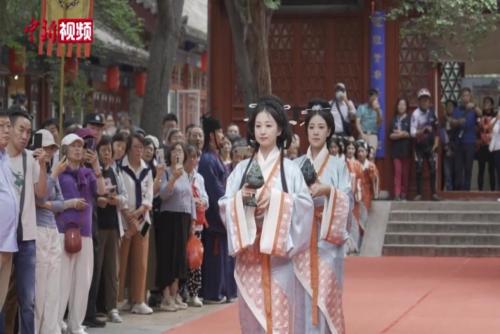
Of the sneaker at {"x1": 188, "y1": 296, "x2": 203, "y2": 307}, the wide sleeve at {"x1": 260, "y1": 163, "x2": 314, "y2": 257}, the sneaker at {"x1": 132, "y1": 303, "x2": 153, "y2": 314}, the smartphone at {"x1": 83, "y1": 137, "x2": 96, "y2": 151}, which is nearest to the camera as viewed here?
the wide sleeve at {"x1": 260, "y1": 163, "x2": 314, "y2": 257}

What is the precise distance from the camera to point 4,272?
33.5 ft

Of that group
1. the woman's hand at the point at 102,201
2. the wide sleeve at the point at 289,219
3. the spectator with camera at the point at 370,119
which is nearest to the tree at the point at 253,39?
the spectator with camera at the point at 370,119

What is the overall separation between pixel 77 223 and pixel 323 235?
2454mm

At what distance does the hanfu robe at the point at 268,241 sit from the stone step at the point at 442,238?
479 inches

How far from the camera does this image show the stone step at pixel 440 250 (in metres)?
21.1

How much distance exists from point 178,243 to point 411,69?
1041cm

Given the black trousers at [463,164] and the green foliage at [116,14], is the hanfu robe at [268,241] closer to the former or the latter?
the green foliage at [116,14]

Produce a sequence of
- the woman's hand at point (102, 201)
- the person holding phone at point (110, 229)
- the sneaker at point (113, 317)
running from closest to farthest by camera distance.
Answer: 1. the woman's hand at point (102, 201)
2. the person holding phone at point (110, 229)
3. the sneaker at point (113, 317)

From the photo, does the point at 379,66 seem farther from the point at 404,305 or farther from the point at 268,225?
the point at 268,225

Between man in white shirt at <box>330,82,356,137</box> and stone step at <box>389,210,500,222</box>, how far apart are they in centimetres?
163

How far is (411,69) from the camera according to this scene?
24.0 meters

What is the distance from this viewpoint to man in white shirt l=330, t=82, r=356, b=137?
21875 millimetres

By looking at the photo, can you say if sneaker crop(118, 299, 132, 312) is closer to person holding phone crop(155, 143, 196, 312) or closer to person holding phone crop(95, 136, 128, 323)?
person holding phone crop(155, 143, 196, 312)

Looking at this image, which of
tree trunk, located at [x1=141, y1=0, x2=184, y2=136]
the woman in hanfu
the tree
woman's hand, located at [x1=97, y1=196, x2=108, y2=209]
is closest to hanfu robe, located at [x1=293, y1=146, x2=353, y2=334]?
woman's hand, located at [x1=97, y1=196, x2=108, y2=209]
